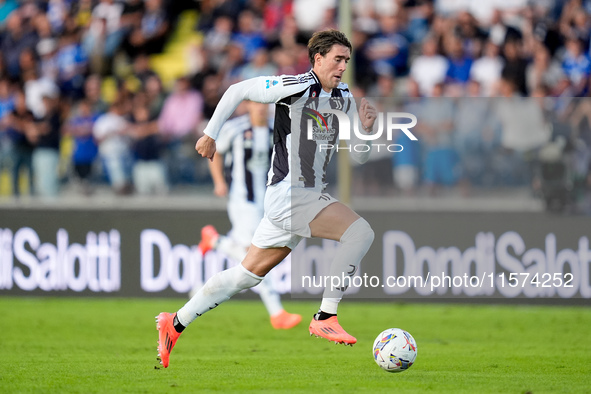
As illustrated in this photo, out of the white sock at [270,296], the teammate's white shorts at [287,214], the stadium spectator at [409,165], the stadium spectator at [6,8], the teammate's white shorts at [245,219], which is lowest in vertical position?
the white sock at [270,296]

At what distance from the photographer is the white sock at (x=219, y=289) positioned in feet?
21.5

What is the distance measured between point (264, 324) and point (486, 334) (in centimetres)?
238

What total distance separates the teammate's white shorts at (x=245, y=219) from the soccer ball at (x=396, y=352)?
12.4 ft

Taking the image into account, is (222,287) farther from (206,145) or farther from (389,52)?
(389,52)

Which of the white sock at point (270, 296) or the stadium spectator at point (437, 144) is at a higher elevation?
the stadium spectator at point (437, 144)

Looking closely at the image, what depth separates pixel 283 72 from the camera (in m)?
13.9

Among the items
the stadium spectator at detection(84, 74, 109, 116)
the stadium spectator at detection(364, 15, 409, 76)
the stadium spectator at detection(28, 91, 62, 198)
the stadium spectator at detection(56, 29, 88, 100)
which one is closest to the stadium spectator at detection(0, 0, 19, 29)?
the stadium spectator at detection(56, 29, 88, 100)

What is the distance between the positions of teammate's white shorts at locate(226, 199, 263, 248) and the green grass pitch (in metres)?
0.94

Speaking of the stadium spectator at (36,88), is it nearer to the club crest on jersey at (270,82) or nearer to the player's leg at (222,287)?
the player's leg at (222,287)

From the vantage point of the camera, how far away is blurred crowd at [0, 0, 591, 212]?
11320 millimetres

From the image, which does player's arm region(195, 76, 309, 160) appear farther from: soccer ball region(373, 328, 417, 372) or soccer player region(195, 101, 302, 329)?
soccer player region(195, 101, 302, 329)

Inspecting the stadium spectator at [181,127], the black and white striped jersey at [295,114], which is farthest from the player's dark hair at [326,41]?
the stadium spectator at [181,127]

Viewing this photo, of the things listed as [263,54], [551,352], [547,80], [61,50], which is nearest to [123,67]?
[61,50]

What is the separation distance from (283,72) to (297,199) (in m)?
7.65
